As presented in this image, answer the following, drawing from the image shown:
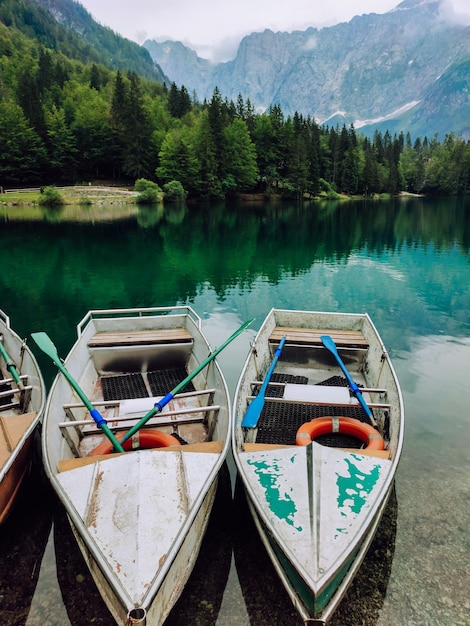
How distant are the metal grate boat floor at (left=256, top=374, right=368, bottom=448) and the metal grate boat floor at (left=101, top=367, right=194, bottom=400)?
2199mm

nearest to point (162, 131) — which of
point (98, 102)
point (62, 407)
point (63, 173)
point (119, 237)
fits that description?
point (98, 102)

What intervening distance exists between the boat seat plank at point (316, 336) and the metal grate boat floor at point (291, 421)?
1899mm

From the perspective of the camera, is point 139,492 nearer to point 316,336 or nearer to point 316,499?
point 316,499

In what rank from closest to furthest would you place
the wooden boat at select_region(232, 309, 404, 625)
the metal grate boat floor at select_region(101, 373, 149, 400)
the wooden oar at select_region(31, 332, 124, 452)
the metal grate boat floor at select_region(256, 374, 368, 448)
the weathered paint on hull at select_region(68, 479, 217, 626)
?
1. the weathered paint on hull at select_region(68, 479, 217, 626)
2. the wooden boat at select_region(232, 309, 404, 625)
3. the wooden oar at select_region(31, 332, 124, 452)
4. the metal grate boat floor at select_region(256, 374, 368, 448)
5. the metal grate boat floor at select_region(101, 373, 149, 400)

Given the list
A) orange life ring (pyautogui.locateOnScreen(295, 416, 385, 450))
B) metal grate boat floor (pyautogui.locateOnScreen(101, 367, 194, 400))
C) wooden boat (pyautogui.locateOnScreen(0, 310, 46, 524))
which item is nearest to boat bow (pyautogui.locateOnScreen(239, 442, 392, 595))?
orange life ring (pyautogui.locateOnScreen(295, 416, 385, 450))

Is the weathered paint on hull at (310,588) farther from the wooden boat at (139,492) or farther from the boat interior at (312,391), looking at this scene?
the boat interior at (312,391)

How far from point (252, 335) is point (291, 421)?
23.0ft

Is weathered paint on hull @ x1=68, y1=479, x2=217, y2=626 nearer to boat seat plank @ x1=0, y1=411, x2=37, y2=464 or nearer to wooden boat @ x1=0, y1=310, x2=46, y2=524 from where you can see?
wooden boat @ x1=0, y1=310, x2=46, y2=524

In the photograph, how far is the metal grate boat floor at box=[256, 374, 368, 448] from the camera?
6934 mm

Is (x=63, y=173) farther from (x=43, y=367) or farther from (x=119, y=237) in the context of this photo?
(x=43, y=367)

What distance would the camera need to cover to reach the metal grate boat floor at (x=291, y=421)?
6.93 meters

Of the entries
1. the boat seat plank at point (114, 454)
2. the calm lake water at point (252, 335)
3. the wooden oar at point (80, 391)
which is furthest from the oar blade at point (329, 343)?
the wooden oar at point (80, 391)

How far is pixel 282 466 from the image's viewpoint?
5090 millimetres

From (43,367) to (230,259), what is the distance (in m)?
18.7
